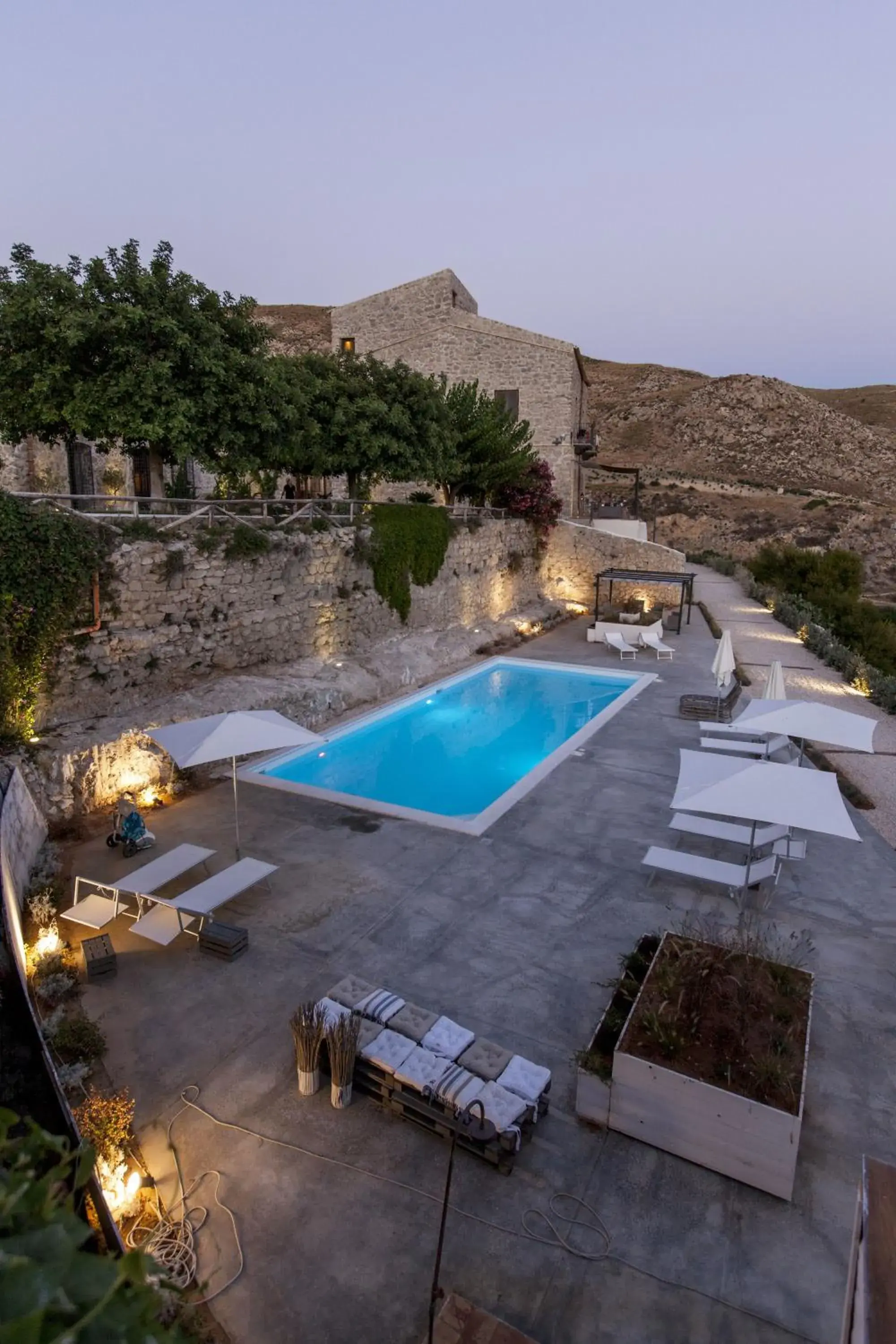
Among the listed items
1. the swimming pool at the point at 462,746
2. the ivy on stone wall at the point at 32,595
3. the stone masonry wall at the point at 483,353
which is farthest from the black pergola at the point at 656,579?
the ivy on stone wall at the point at 32,595

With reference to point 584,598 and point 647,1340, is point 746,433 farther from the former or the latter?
point 647,1340

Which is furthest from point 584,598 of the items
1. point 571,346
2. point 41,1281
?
point 41,1281

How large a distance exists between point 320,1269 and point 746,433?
79241mm

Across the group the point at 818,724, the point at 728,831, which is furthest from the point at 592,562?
the point at 728,831

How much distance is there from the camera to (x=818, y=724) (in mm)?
9195

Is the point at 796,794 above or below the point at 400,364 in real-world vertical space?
below

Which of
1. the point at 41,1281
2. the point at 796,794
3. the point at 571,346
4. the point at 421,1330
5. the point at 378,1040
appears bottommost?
the point at 421,1330

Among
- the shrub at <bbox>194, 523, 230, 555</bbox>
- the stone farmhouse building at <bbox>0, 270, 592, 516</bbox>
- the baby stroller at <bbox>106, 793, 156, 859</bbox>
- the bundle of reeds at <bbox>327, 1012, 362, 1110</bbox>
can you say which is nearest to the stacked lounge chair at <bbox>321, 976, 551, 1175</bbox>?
the bundle of reeds at <bbox>327, 1012, 362, 1110</bbox>

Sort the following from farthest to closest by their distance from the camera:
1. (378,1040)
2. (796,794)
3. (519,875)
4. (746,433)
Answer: (746,433)
(519,875)
(796,794)
(378,1040)

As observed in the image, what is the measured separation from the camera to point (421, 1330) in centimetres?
388

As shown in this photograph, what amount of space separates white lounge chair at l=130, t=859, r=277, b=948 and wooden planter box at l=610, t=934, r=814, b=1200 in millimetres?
4251

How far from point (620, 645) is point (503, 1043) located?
51.2ft

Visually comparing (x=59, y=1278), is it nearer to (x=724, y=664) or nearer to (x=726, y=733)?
(x=726, y=733)

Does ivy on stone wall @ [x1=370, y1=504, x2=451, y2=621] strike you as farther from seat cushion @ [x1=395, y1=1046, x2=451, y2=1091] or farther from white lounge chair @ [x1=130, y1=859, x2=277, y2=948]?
seat cushion @ [x1=395, y1=1046, x2=451, y2=1091]
